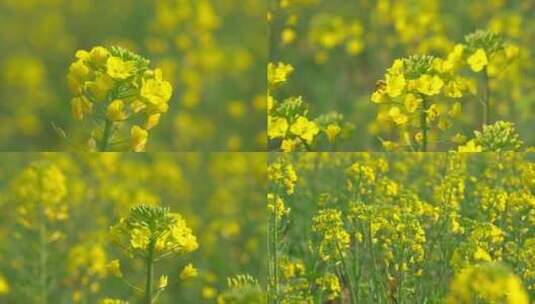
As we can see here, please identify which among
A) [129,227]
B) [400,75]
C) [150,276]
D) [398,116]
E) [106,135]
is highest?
[400,75]

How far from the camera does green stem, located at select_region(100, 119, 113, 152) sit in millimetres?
3006

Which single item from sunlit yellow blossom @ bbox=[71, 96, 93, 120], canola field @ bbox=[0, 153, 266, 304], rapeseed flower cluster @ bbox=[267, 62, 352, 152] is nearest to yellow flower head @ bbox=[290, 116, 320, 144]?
rapeseed flower cluster @ bbox=[267, 62, 352, 152]

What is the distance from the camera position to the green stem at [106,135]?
118 inches

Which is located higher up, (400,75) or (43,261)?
(400,75)

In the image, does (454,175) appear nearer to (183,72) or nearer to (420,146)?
(420,146)

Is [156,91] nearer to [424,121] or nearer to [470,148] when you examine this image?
[424,121]

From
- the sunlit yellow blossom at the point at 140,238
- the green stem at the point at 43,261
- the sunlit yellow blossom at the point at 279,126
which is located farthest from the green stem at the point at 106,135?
the green stem at the point at 43,261

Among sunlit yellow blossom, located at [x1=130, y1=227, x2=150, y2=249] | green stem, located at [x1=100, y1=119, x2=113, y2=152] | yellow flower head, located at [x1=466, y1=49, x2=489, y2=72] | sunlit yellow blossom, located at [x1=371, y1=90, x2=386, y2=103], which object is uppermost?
yellow flower head, located at [x1=466, y1=49, x2=489, y2=72]

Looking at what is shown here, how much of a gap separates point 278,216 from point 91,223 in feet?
3.85

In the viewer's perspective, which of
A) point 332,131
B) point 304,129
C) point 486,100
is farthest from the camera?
point 486,100

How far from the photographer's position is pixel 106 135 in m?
3.02

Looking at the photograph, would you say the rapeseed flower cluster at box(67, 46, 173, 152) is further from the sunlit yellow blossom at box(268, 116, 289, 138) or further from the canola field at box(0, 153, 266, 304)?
the sunlit yellow blossom at box(268, 116, 289, 138)

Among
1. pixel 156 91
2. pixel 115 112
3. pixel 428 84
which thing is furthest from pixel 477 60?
pixel 115 112

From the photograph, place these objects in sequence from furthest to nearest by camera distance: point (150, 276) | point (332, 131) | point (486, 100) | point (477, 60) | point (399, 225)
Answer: point (486, 100) < point (477, 60) < point (332, 131) < point (399, 225) < point (150, 276)
